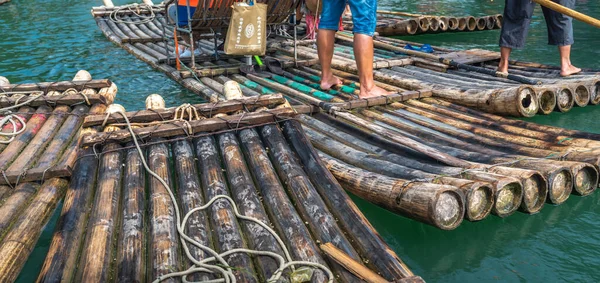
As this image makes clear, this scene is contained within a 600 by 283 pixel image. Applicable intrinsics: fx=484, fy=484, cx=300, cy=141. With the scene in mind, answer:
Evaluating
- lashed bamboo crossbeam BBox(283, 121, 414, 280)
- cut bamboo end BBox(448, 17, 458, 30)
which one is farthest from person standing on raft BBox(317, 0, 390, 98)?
cut bamboo end BBox(448, 17, 458, 30)

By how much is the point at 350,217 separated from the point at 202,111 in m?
1.90

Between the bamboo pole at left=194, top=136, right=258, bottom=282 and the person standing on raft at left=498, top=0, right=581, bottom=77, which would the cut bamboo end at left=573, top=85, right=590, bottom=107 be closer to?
the person standing on raft at left=498, top=0, right=581, bottom=77

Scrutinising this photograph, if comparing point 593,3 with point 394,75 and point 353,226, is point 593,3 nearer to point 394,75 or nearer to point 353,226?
point 394,75

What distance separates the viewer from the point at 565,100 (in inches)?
202

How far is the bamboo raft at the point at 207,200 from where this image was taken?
97.9 inches

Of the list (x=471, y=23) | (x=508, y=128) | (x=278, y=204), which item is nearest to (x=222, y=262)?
(x=278, y=204)

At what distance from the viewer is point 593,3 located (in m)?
15.4

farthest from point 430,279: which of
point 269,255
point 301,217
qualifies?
point 269,255

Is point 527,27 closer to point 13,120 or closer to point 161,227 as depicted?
point 161,227

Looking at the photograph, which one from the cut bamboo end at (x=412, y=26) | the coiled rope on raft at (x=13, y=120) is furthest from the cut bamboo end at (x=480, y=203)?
the cut bamboo end at (x=412, y=26)

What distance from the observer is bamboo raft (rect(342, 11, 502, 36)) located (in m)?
11.2

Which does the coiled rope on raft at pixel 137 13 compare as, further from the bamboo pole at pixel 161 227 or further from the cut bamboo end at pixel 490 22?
the bamboo pole at pixel 161 227

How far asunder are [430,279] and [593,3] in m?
15.9

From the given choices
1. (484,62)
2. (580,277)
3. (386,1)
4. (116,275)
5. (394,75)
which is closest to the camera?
(116,275)
